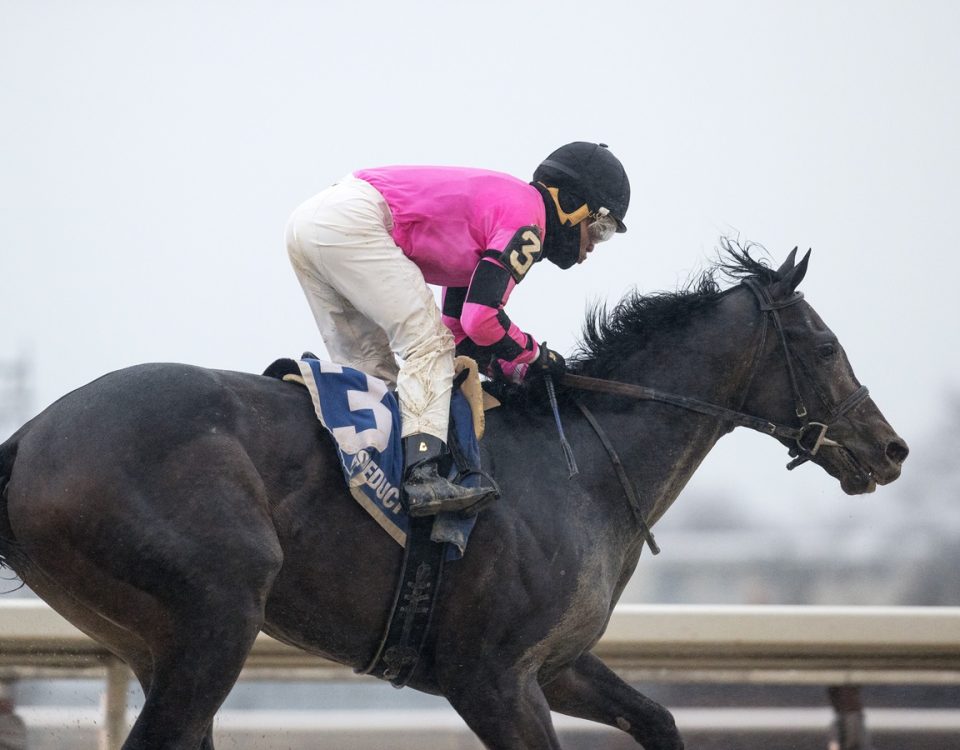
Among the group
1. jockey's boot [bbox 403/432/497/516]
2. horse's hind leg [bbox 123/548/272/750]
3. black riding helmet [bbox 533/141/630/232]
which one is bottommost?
horse's hind leg [bbox 123/548/272/750]

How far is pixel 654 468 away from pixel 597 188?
82 centimetres

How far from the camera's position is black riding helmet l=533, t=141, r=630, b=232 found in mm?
3680

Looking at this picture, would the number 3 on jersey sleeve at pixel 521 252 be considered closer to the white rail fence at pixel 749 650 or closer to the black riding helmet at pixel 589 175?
the black riding helmet at pixel 589 175

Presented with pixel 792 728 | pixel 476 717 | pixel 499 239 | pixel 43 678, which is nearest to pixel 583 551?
pixel 476 717

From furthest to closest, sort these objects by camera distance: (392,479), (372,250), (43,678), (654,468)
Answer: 1. (43,678)
2. (654,468)
3. (372,250)
4. (392,479)

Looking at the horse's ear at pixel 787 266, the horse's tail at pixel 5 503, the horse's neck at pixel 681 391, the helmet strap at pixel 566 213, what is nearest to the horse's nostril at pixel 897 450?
the horse's neck at pixel 681 391

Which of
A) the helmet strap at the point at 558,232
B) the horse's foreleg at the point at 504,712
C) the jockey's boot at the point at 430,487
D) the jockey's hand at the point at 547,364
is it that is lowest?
the horse's foreleg at the point at 504,712

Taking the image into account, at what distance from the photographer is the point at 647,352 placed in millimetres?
3750

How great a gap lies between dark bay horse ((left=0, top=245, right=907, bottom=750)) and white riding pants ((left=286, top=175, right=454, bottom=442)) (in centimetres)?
26

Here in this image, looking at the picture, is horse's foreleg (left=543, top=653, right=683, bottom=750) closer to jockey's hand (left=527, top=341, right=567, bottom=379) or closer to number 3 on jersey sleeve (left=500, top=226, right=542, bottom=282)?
jockey's hand (left=527, top=341, right=567, bottom=379)

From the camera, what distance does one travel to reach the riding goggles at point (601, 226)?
3715mm

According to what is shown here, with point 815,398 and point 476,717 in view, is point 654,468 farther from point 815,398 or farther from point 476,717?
point 476,717

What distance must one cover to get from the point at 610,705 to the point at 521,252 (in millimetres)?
1335

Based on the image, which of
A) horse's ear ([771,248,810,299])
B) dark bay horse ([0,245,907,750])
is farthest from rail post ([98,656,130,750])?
horse's ear ([771,248,810,299])
